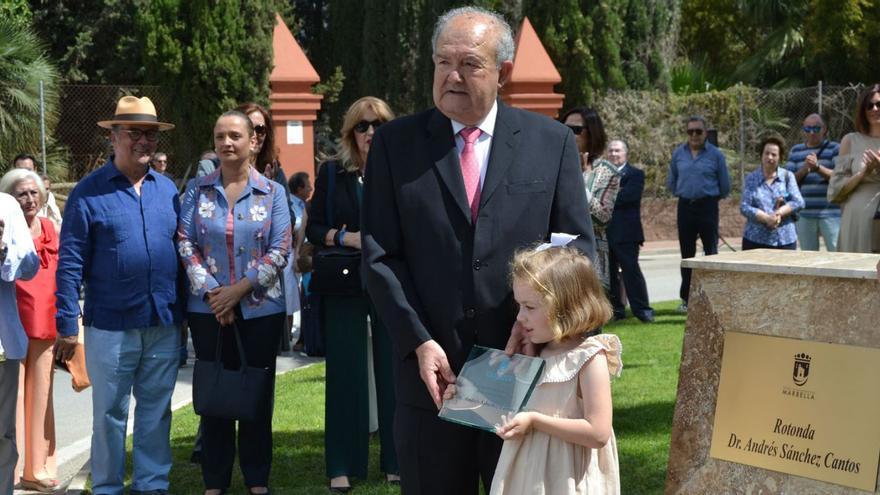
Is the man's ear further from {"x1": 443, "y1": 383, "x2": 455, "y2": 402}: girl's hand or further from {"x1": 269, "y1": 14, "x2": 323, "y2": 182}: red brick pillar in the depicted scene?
{"x1": 269, "y1": 14, "x2": 323, "y2": 182}: red brick pillar

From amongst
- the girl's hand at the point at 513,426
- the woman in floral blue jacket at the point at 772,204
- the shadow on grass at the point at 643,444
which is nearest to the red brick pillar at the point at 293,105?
the woman in floral blue jacket at the point at 772,204

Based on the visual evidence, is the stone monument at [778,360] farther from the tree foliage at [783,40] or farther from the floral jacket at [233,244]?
the tree foliage at [783,40]

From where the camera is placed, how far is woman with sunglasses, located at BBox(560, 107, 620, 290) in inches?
333

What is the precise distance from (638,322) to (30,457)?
24.2 feet

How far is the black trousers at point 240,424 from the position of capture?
609 cm

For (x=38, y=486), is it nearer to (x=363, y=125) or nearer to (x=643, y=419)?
(x=363, y=125)

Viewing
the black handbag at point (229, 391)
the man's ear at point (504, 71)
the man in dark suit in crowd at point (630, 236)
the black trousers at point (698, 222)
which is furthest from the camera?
the black trousers at point (698, 222)

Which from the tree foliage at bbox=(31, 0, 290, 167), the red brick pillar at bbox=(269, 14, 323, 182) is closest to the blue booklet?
the red brick pillar at bbox=(269, 14, 323, 182)

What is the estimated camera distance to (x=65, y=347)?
5.96 m

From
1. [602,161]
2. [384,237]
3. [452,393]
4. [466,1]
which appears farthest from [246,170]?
[466,1]

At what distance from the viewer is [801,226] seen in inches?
480

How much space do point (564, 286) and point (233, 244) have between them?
9.34 feet

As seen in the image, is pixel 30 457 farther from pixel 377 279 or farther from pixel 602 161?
pixel 602 161

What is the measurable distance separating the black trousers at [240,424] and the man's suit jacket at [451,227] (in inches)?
90.1
